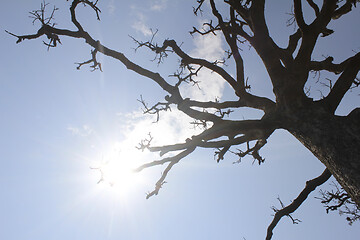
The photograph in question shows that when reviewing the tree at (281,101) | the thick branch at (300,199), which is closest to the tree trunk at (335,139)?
the tree at (281,101)

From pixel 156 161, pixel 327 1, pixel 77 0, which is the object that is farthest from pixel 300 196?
pixel 77 0

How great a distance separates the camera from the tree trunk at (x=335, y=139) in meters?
2.36

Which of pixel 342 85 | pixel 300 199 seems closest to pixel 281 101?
pixel 342 85

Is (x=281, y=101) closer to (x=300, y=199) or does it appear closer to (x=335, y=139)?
(x=335, y=139)

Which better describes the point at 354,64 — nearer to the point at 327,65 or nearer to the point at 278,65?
the point at 278,65

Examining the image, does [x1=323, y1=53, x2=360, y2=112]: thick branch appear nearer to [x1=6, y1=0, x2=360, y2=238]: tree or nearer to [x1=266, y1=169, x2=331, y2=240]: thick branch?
[x1=6, y1=0, x2=360, y2=238]: tree

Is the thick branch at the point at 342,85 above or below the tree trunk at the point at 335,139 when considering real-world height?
above

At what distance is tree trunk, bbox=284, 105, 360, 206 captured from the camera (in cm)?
236

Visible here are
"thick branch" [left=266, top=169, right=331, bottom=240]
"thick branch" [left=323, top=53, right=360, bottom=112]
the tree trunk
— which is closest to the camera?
the tree trunk

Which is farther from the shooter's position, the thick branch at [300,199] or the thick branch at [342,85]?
the thick branch at [300,199]

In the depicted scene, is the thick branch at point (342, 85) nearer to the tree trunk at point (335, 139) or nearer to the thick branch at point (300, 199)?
the tree trunk at point (335, 139)

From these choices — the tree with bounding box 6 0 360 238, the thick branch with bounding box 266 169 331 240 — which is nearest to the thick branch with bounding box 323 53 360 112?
the tree with bounding box 6 0 360 238

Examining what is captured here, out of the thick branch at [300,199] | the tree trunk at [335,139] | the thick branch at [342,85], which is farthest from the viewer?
the thick branch at [300,199]

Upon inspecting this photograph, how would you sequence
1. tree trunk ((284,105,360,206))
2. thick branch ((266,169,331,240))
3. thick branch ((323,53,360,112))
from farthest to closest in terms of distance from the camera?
thick branch ((266,169,331,240)) < thick branch ((323,53,360,112)) < tree trunk ((284,105,360,206))
